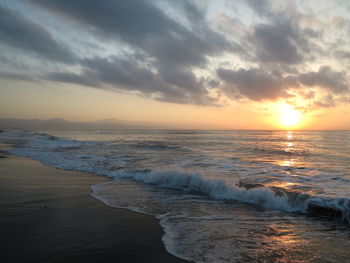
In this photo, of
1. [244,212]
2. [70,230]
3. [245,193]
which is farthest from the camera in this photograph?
[245,193]

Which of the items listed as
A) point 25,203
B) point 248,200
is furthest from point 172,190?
point 25,203

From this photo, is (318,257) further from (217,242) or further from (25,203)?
(25,203)

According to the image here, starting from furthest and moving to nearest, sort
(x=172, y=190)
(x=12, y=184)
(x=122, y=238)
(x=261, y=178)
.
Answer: (x=261, y=178) → (x=172, y=190) → (x=12, y=184) → (x=122, y=238)

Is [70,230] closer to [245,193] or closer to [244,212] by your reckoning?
[244,212]

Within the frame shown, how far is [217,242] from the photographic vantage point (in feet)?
15.3

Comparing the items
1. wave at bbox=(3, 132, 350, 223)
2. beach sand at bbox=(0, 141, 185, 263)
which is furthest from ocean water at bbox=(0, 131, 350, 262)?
beach sand at bbox=(0, 141, 185, 263)

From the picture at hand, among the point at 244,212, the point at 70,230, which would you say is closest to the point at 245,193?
the point at 244,212

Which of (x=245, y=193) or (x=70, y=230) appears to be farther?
(x=245, y=193)

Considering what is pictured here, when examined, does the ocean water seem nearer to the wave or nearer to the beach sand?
the wave

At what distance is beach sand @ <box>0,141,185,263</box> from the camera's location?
4.01 metres

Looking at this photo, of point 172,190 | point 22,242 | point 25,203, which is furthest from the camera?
point 172,190

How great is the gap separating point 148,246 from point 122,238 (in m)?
0.61

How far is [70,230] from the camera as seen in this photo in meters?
5.02

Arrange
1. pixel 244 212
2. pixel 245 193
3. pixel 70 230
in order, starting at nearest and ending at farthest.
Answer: pixel 70 230, pixel 244 212, pixel 245 193
